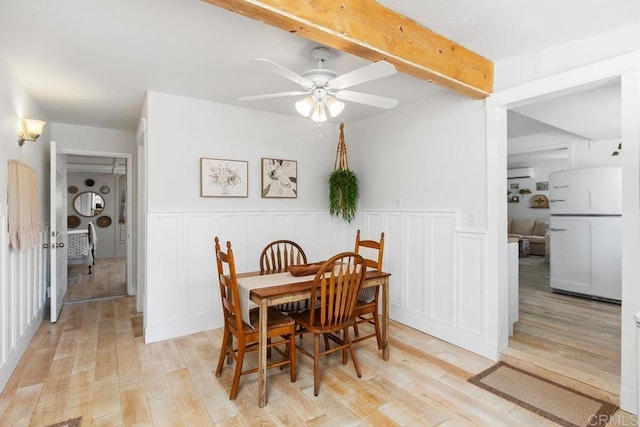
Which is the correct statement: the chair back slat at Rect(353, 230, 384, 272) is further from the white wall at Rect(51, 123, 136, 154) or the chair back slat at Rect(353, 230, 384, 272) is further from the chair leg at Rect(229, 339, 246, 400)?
the white wall at Rect(51, 123, 136, 154)

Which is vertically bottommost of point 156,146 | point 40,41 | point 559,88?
point 156,146

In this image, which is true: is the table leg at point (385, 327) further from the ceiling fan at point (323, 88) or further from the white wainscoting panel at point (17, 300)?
the white wainscoting panel at point (17, 300)

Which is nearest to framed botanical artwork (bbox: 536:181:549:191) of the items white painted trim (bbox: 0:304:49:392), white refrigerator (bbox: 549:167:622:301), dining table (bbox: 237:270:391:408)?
white refrigerator (bbox: 549:167:622:301)

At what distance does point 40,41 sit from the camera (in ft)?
7.41

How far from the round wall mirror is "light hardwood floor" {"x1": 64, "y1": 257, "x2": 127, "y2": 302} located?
1480mm

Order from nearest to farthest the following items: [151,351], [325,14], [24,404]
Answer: [325,14]
[24,404]
[151,351]

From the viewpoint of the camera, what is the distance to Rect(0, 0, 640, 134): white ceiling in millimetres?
1907

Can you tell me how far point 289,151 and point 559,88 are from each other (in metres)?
2.74

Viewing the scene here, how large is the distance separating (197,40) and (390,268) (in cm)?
291

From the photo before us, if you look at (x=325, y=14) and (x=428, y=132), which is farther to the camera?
(x=428, y=132)

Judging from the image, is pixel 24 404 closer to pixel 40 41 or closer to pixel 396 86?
pixel 40 41

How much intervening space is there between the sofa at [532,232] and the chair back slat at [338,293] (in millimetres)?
6760

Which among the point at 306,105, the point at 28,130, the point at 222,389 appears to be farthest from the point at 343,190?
the point at 28,130

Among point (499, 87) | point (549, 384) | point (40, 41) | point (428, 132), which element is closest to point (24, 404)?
point (40, 41)
